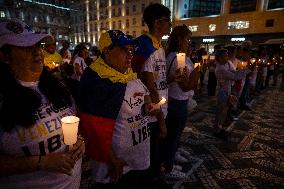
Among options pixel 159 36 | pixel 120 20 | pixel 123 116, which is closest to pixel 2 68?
pixel 123 116

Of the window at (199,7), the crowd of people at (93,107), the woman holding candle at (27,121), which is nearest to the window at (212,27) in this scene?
the window at (199,7)

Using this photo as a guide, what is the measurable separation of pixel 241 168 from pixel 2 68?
4.05 metres

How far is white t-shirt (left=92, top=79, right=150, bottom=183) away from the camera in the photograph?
2.14 metres

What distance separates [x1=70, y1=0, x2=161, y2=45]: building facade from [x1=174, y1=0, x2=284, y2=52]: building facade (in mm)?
16847

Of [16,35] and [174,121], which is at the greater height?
[16,35]

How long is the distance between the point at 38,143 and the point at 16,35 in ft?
2.40

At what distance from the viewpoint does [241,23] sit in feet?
121

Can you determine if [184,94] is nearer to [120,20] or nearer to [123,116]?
[123,116]

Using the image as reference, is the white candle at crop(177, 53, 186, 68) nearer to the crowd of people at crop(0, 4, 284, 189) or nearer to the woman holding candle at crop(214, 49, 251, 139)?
the crowd of people at crop(0, 4, 284, 189)

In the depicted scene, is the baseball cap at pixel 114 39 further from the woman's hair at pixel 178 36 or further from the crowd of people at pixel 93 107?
the woman's hair at pixel 178 36

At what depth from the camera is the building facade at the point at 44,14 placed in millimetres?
65250

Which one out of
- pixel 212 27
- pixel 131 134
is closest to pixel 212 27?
pixel 212 27

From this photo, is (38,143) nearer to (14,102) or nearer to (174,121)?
(14,102)

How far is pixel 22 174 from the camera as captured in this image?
1.62 metres
